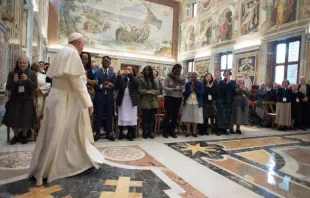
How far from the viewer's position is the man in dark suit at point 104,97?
470 cm

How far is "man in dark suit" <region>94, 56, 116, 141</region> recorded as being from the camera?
4695mm

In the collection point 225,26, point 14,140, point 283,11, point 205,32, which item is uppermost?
point 205,32

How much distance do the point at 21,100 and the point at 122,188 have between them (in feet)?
9.70

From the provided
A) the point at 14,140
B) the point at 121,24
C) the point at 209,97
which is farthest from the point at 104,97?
the point at 121,24

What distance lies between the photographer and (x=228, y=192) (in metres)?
2.64

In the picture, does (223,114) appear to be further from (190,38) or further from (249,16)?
(190,38)

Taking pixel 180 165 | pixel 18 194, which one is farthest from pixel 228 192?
pixel 18 194

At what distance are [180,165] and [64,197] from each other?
182 centimetres

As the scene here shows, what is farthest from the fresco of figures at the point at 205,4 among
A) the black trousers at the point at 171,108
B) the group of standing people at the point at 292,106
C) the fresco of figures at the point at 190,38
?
the black trousers at the point at 171,108

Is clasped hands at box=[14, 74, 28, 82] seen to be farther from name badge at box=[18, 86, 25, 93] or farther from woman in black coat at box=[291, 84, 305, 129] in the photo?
woman in black coat at box=[291, 84, 305, 129]

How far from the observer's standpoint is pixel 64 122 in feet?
8.87

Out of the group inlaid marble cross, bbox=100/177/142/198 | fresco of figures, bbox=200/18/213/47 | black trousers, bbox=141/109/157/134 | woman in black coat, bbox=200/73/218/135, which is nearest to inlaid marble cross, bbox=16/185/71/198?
inlaid marble cross, bbox=100/177/142/198

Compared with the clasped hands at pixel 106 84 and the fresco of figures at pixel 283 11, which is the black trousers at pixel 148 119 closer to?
the clasped hands at pixel 106 84

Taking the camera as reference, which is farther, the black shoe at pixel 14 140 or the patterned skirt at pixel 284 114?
the patterned skirt at pixel 284 114
